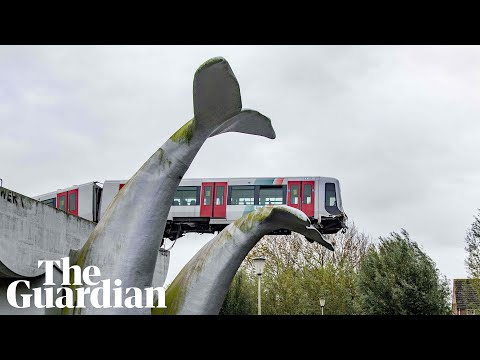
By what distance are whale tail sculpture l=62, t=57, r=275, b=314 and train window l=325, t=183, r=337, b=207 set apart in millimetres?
21113

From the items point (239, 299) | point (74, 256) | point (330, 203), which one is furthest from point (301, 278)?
point (74, 256)

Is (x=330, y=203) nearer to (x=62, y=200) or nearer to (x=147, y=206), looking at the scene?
(x=62, y=200)

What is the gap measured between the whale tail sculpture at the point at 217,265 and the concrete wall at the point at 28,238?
24.9ft

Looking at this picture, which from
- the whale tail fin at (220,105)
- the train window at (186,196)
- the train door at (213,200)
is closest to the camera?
the whale tail fin at (220,105)

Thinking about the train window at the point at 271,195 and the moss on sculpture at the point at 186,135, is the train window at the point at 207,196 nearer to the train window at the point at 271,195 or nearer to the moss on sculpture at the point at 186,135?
the train window at the point at 271,195

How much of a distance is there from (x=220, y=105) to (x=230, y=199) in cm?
2167

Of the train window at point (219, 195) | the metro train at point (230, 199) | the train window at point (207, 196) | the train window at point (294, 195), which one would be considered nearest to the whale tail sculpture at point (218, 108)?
the metro train at point (230, 199)

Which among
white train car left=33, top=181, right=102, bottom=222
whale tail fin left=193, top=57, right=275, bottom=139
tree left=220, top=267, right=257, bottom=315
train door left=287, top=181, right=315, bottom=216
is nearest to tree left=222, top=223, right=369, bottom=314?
tree left=220, top=267, right=257, bottom=315

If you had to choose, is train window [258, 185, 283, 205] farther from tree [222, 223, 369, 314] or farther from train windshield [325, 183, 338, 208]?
tree [222, 223, 369, 314]

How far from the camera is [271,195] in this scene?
29344 millimetres

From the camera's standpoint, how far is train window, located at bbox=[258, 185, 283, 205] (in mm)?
29344

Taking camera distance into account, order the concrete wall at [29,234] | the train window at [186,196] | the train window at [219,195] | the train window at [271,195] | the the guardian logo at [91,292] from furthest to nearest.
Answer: the train window at [186,196] < the train window at [219,195] < the train window at [271,195] < the concrete wall at [29,234] < the the guardian logo at [91,292]

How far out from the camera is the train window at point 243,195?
2944cm
